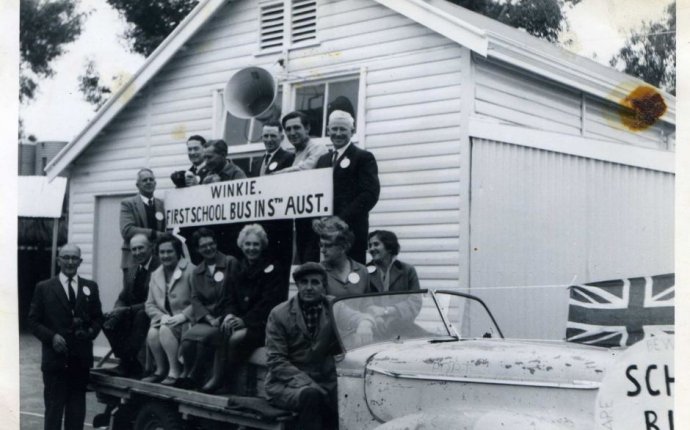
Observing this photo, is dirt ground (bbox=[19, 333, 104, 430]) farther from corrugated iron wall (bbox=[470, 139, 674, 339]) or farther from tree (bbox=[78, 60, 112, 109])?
corrugated iron wall (bbox=[470, 139, 674, 339])

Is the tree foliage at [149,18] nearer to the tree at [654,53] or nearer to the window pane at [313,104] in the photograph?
A: the window pane at [313,104]

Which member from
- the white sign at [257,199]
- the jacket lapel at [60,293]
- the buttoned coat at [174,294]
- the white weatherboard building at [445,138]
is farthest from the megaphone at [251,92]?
the jacket lapel at [60,293]

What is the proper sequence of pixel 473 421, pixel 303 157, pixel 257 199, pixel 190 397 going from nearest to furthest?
pixel 473 421 → pixel 190 397 → pixel 257 199 → pixel 303 157

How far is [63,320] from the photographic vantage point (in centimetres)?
454

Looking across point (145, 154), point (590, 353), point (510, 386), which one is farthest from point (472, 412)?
point (145, 154)

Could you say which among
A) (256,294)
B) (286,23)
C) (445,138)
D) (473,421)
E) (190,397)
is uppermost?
(286,23)

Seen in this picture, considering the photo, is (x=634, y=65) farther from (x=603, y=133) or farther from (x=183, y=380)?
(x=183, y=380)

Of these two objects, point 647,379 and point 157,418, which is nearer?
point 647,379

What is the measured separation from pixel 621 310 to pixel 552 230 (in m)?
0.93

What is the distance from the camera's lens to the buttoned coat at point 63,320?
445 cm

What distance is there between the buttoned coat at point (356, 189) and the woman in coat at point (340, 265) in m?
0.35

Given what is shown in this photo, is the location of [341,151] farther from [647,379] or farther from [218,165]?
[647,379]

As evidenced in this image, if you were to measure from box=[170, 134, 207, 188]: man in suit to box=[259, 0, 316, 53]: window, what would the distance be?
0.82 metres

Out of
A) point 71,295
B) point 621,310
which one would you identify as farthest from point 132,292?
point 621,310
